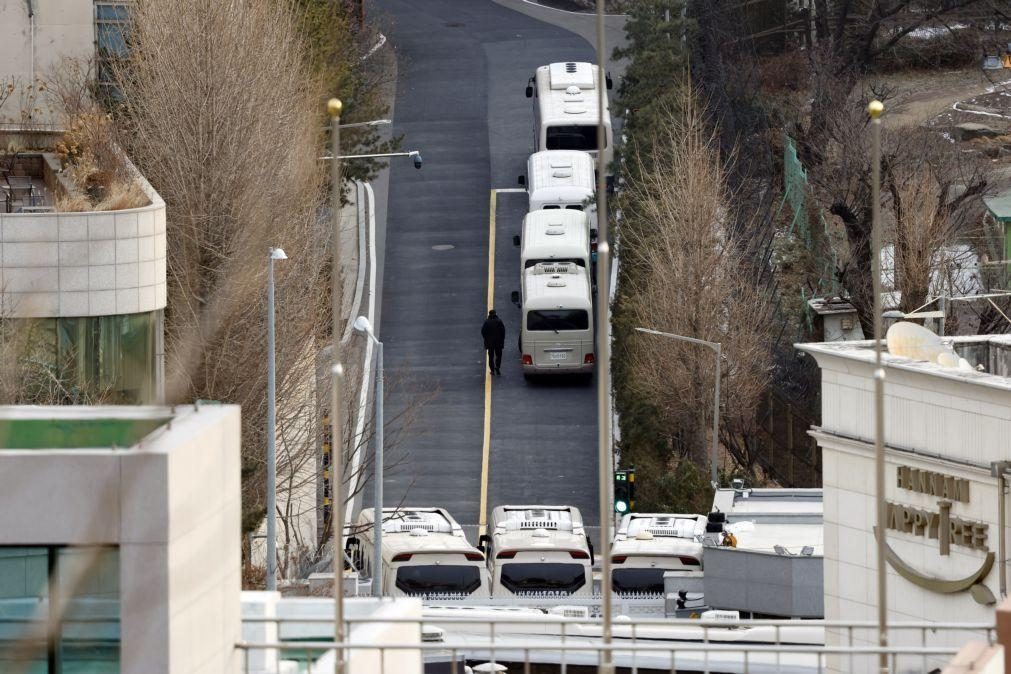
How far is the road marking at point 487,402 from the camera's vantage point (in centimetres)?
5102

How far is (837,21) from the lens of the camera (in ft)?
258

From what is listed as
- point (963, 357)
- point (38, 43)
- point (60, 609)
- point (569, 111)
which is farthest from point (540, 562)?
point (569, 111)

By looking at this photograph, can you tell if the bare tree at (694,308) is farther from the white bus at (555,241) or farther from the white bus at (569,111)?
the white bus at (569,111)

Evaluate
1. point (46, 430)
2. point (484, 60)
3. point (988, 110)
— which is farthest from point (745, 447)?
point (46, 430)

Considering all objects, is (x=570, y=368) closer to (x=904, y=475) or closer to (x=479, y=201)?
(x=479, y=201)

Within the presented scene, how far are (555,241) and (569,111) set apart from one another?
938 cm

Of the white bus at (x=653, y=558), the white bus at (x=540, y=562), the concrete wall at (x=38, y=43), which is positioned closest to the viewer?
the white bus at (x=653, y=558)

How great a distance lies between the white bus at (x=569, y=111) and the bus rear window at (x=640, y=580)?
2810cm

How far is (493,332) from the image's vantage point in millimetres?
57156

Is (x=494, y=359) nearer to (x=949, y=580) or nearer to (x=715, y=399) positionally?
(x=715, y=399)

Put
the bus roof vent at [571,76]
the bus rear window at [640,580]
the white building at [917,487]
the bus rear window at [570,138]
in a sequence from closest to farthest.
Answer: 1. the white building at [917,487]
2. the bus rear window at [640,580]
3. the bus rear window at [570,138]
4. the bus roof vent at [571,76]

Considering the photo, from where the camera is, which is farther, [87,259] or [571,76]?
[571,76]

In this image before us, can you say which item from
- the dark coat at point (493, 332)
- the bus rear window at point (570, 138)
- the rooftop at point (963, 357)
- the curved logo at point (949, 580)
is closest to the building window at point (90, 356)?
the rooftop at point (963, 357)

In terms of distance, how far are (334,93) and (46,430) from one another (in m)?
46.0
